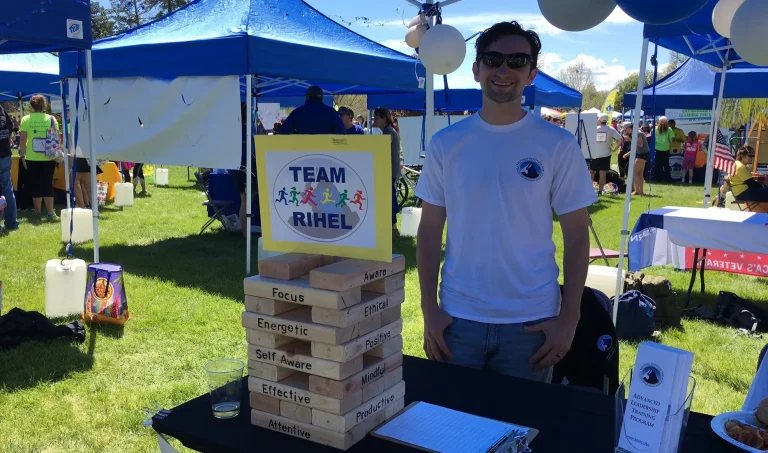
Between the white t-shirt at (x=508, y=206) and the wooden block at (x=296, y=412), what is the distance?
0.70 meters

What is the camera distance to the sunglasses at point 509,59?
1783 mm

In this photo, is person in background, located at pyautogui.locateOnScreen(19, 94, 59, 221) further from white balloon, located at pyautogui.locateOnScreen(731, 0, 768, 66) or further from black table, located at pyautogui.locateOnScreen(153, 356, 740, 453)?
white balloon, located at pyautogui.locateOnScreen(731, 0, 768, 66)

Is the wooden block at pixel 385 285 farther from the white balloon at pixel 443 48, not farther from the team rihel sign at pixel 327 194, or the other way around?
the white balloon at pixel 443 48

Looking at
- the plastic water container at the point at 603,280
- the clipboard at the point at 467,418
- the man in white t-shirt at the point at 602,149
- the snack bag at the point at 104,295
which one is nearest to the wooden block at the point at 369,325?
the clipboard at the point at 467,418

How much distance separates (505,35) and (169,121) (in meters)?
5.15

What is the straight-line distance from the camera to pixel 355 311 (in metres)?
1.34

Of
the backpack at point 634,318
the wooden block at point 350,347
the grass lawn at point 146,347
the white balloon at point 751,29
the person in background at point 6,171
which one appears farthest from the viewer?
the person in background at point 6,171

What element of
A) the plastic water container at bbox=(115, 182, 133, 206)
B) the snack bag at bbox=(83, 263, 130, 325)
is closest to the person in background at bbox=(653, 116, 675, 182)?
the plastic water container at bbox=(115, 182, 133, 206)

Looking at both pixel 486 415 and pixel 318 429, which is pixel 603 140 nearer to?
pixel 486 415

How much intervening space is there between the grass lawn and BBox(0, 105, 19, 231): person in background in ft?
1.66

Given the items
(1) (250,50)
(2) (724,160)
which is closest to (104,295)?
(1) (250,50)

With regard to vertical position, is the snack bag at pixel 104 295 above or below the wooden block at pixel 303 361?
below

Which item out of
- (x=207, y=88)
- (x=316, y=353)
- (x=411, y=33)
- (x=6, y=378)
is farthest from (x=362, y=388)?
(x=207, y=88)

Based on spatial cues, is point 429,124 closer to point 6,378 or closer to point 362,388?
point 6,378
